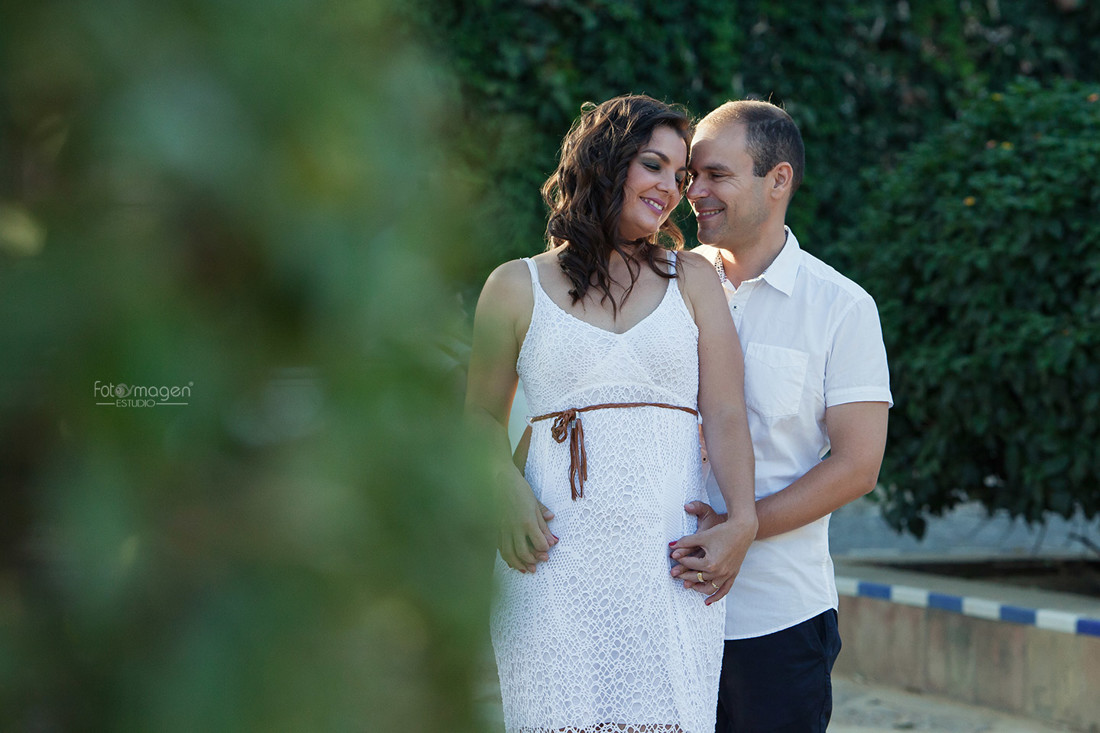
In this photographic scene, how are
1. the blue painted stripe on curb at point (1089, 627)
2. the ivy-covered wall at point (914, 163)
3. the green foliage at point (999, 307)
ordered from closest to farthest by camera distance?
the blue painted stripe on curb at point (1089, 627) → the ivy-covered wall at point (914, 163) → the green foliage at point (999, 307)

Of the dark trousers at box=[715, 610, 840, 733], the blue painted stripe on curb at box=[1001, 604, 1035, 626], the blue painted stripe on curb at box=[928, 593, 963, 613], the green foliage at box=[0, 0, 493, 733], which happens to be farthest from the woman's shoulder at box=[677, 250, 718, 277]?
the blue painted stripe on curb at box=[928, 593, 963, 613]

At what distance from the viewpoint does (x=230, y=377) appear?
0.33 metres

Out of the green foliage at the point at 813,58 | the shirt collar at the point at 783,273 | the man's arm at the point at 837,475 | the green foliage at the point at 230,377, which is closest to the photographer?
the green foliage at the point at 230,377

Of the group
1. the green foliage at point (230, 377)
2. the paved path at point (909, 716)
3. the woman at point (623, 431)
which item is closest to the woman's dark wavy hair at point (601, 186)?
the woman at point (623, 431)

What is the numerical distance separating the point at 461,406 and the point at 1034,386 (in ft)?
17.6

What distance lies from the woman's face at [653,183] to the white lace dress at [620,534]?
0.14 meters

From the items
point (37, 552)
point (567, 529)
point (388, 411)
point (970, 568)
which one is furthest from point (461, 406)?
point (970, 568)

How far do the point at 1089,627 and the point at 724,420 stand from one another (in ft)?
10.6

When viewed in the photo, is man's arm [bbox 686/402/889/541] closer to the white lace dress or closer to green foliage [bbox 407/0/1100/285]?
the white lace dress

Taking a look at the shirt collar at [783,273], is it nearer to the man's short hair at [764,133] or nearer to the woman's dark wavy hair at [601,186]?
the man's short hair at [764,133]

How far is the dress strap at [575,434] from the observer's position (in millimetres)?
2191

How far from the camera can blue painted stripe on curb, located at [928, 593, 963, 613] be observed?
5309mm

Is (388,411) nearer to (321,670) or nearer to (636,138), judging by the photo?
(321,670)

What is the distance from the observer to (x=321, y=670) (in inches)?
13.6
